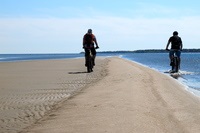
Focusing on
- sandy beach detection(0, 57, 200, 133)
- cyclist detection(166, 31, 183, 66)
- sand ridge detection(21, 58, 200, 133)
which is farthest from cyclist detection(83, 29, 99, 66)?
sand ridge detection(21, 58, 200, 133)

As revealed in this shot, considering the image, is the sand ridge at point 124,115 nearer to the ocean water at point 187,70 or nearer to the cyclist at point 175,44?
the ocean water at point 187,70

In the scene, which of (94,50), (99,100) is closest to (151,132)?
(99,100)

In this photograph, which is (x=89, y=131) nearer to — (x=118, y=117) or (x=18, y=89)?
(x=118, y=117)

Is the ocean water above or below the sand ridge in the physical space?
below

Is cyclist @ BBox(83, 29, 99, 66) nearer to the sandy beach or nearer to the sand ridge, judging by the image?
the sandy beach

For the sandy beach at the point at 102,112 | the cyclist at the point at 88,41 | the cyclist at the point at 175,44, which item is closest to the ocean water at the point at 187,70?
the cyclist at the point at 175,44

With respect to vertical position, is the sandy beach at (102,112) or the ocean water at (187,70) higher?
the sandy beach at (102,112)

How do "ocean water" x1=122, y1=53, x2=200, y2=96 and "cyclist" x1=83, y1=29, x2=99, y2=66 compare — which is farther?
"cyclist" x1=83, y1=29, x2=99, y2=66

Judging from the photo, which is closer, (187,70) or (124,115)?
(124,115)

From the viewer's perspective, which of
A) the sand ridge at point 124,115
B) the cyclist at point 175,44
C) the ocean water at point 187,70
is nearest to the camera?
the sand ridge at point 124,115

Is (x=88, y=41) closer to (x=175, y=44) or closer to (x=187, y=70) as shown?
(x=175, y=44)

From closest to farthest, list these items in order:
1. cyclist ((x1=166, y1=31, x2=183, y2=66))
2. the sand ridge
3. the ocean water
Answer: the sand ridge → the ocean water → cyclist ((x1=166, y1=31, x2=183, y2=66))

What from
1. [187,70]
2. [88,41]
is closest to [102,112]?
[88,41]

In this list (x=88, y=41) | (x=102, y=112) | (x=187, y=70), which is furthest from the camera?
(x=187, y=70)
